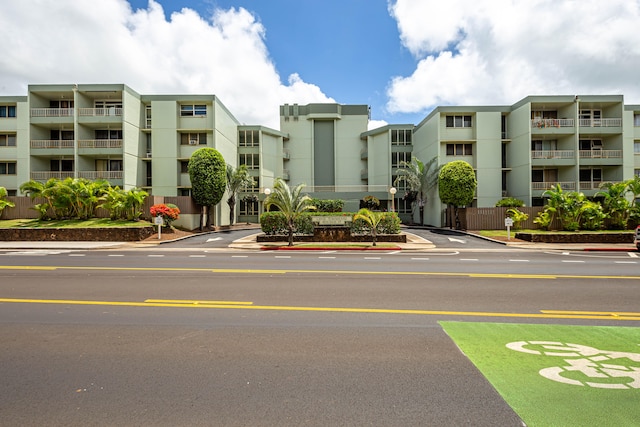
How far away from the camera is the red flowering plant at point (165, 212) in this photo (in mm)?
26297

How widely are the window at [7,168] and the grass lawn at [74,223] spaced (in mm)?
9715

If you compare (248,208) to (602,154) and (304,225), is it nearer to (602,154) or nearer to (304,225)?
(304,225)

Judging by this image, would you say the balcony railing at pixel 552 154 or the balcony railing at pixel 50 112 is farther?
the balcony railing at pixel 552 154

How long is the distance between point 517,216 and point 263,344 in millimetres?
27049

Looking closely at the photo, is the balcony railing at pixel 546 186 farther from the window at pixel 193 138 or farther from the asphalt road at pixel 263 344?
the window at pixel 193 138

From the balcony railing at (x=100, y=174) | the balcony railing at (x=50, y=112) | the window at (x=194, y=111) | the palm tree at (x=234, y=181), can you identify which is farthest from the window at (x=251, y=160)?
the balcony railing at (x=50, y=112)

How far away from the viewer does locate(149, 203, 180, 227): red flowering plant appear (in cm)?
2630

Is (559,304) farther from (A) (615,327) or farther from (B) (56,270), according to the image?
(B) (56,270)

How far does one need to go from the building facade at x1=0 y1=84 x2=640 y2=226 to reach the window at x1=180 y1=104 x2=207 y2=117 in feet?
0.39

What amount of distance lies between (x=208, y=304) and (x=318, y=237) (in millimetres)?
16572

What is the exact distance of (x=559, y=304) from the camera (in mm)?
7219

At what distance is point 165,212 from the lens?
2652 cm

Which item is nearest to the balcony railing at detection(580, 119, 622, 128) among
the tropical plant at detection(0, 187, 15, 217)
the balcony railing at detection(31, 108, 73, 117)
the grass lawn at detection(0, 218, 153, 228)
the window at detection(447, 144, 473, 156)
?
the window at detection(447, 144, 473, 156)

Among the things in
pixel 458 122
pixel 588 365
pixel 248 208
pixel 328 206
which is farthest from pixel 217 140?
pixel 588 365
